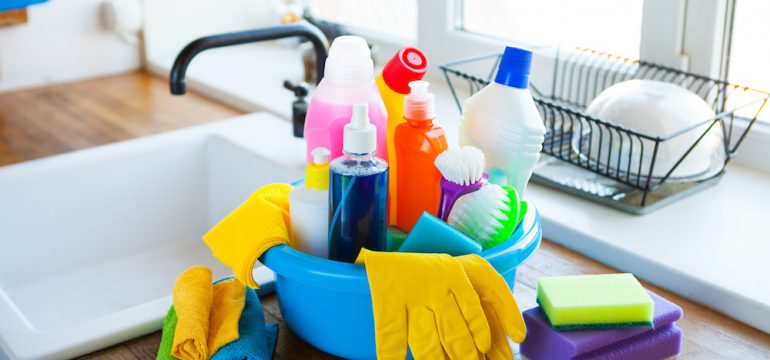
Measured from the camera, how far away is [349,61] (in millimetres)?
917

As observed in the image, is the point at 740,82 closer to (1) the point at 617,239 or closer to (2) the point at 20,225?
(1) the point at 617,239

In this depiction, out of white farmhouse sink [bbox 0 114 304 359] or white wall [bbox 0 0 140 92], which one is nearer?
white farmhouse sink [bbox 0 114 304 359]

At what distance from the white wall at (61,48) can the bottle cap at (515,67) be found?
1.40m

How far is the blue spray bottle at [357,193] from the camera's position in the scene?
847 mm

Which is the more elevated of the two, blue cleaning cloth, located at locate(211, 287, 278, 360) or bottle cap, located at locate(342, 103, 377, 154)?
bottle cap, located at locate(342, 103, 377, 154)

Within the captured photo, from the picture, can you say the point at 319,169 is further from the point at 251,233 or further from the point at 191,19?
the point at 191,19

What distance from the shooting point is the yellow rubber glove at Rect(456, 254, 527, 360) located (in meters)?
0.82

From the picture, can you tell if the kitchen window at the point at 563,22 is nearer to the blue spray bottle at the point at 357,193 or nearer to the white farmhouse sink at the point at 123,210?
the white farmhouse sink at the point at 123,210

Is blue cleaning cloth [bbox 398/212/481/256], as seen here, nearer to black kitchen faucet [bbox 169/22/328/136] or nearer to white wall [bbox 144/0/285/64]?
black kitchen faucet [bbox 169/22/328/136]

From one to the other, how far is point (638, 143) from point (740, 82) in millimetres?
290

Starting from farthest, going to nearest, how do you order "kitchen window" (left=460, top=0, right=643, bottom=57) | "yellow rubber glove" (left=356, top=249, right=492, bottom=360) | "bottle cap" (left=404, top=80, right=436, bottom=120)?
"kitchen window" (left=460, top=0, right=643, bottom=57) < "bottle cap" (left=404, top=80, right=436, bottom=120) < "yellow rubber glove" (left=356, top=249, right=492, bottom=360)

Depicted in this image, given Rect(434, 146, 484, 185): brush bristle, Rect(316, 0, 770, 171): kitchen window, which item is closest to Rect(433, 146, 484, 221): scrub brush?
Rect(434, 146, 484, 185): brush bristle

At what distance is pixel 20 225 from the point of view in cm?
147

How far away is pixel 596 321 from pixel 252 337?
1.12ft
